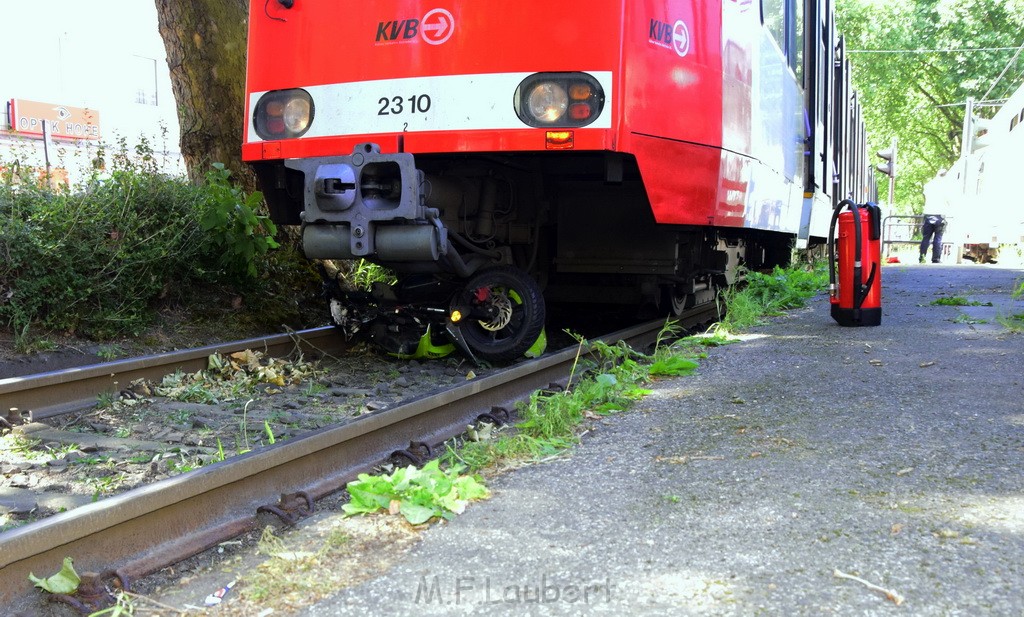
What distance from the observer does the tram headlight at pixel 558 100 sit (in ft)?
14.1

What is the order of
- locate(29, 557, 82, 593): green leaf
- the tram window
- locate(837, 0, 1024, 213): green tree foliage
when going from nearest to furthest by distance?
1. locate(29, 557, 82, 593): green leaf
2. the tram window
3. locate(837, 0, 1024, 213): green tree foliage

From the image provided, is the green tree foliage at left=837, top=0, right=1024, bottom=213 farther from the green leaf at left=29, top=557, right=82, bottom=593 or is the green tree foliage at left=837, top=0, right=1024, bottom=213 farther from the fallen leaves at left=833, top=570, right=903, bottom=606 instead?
the green leaf at left=29, top=557, right=82, bottom=593

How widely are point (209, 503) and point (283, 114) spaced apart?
287cm

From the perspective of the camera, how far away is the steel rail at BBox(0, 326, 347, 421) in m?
3.81

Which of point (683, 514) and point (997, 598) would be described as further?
point (683, 514)

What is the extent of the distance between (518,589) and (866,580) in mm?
803

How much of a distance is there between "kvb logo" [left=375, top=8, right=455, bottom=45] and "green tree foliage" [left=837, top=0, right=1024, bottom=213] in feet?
96.2

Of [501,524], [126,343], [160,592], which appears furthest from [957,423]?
[126,343]

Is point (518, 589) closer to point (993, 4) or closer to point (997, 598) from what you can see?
point (997, 598)

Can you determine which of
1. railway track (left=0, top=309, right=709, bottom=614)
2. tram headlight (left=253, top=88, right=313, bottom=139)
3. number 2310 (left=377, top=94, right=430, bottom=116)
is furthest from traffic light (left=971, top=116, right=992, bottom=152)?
railway track (left=0, top=309, right=709, bottom=614)

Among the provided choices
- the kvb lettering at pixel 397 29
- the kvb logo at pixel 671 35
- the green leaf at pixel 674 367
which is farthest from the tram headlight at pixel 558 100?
the green leaf at pixel 674 367

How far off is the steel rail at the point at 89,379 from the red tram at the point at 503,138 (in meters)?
0.82

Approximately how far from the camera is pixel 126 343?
17.9 feet

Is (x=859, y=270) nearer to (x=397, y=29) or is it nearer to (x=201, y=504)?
(x=397, y=29)
